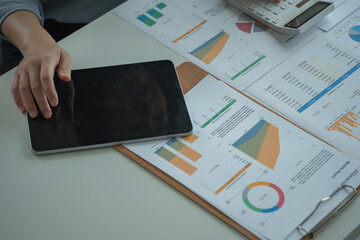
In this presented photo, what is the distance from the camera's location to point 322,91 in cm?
103

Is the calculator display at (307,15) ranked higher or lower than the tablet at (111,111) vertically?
higher

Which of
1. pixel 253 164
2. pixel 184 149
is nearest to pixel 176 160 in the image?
pixel 184 149

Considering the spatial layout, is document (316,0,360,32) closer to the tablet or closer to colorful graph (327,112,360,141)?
colorful graph (327,112,360,141)

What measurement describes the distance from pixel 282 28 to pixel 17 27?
0.59m

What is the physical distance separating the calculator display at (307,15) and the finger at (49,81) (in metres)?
0.52

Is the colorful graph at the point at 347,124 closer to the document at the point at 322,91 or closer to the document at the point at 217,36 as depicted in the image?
the document at the point at 322,91

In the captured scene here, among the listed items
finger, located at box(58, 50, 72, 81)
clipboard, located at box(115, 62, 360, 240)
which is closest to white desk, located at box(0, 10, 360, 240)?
clipboard, located at box(115, 62, 360, 240)

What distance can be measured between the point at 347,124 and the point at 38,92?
0.60 m

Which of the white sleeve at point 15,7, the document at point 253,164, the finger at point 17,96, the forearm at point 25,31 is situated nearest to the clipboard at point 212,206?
the document at point 253,164

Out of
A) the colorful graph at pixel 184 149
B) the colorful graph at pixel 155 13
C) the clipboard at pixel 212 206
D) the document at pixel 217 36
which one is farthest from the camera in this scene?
the colorful graph at pixel 155 13

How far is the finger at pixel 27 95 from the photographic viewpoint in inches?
37.7

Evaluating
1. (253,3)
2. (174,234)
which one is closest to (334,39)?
(253,3)

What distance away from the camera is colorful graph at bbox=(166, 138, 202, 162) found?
0.91 meters

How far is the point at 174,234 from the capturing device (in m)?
0.82
